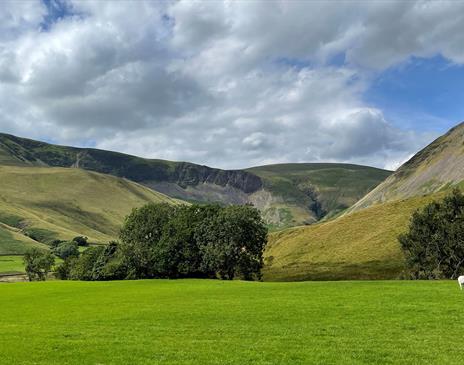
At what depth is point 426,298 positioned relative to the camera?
4462cm

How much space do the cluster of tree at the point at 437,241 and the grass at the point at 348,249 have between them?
16.2m

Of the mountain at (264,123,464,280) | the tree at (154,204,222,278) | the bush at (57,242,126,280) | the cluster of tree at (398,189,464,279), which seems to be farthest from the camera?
the bush at (57,242,126,280)

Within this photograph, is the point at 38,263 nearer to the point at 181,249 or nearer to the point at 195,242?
the point at 181,249

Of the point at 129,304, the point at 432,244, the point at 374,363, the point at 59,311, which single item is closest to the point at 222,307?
the point at 129,304

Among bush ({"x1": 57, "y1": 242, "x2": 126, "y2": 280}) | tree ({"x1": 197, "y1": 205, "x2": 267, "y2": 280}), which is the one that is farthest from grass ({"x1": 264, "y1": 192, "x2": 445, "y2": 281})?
bush ({"x1": 57, "y1": 242, "x2": 126, "y2": 280})

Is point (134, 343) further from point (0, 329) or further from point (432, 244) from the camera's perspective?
point (432, 244)

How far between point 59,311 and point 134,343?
25746mm

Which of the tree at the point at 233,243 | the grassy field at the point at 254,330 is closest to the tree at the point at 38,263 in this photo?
the tree at the point at 233,243

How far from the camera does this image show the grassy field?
24.0 m

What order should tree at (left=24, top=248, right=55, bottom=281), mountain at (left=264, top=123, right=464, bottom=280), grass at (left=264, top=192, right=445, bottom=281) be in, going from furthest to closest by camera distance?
1. tree at (left=24, top=248, right=55, bottom=281)
2. mountain at (left=264, top=123, right=464, bottom=280)
3. grass at (left=264, top=192, right=445, bottom=281)

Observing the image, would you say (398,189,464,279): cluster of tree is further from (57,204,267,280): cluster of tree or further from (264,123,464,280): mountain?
(57,204,267,280): cluster of tree

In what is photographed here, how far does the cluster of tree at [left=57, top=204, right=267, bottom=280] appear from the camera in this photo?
109 m

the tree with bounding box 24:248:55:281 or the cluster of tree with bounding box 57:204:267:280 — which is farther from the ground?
the cluster of tree with bounding box 57:204:267:280

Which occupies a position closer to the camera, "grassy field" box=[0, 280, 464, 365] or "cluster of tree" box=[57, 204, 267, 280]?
"grassy field" box=[0, 280, 464, 365]
